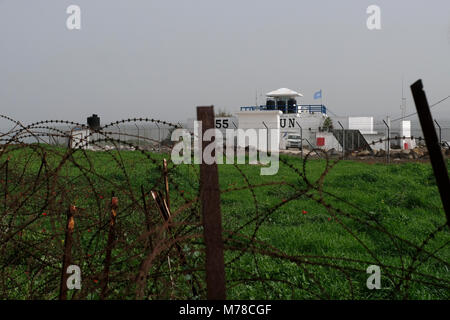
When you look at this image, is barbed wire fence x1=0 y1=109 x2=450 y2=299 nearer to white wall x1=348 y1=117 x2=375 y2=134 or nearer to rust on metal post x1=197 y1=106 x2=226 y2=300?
rust on metal post x1=197 y1=106 x2=226 y2=300

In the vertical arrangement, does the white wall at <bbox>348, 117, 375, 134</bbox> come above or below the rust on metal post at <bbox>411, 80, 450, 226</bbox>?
above

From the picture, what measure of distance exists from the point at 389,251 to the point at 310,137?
28904 mm

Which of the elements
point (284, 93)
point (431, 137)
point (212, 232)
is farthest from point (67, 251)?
point (284, 93)

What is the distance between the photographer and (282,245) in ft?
17.7

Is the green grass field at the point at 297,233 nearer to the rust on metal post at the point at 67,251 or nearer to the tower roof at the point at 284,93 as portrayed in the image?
the rust on metal post at the point at 67,251

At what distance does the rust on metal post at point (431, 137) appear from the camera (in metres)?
1.91

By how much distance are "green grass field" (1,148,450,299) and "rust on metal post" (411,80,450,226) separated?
0.33 meters

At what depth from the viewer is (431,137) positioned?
1.93 metres

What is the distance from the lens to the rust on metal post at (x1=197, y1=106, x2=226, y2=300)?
1.77 metres

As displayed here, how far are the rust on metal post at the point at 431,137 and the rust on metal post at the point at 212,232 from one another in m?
0.93

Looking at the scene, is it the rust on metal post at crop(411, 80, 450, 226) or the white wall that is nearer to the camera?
the rust on metal post at crop(411, 80, 450, 226)

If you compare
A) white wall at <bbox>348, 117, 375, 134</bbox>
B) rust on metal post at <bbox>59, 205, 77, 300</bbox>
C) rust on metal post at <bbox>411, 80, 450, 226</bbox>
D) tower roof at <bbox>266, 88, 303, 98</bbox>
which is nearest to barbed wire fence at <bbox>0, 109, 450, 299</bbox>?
rust on metal post at <bbox>59, 205, 77, 300</bbox>

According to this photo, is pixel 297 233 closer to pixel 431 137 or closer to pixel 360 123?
pixel 431 137
